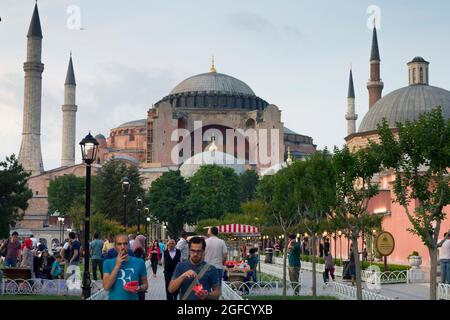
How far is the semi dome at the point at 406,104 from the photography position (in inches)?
1916

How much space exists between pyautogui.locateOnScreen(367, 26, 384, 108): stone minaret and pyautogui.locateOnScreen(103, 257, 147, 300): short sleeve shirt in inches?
2337

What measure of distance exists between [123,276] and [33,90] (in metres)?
72.7

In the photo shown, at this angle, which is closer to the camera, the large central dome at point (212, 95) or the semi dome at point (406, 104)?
the semi dome at point (406, 104)

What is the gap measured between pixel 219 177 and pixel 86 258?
5501 centimetres

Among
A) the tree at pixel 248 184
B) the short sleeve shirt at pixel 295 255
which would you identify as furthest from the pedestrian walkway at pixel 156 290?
the tree at pixel 248 184

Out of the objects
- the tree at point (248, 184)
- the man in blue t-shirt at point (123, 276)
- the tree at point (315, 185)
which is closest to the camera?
the man in blue t-shirt at point (123, 276)

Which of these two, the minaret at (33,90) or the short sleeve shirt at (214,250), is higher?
the minaret at (33,90)

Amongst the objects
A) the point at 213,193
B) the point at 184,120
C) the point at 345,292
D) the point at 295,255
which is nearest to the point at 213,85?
the point at 184,120

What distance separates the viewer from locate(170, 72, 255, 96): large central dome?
103m

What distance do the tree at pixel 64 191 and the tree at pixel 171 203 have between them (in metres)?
18.3

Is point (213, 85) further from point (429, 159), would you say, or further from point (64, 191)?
point (429, 159)

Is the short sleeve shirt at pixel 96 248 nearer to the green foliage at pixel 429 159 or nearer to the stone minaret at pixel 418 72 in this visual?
the green foliage at pixel 429 159

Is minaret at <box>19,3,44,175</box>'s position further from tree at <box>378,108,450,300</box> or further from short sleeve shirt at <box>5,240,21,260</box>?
tree at <box>378,108,450,300</box>

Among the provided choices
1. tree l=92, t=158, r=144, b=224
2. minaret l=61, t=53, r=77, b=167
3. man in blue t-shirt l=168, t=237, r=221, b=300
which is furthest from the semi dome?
minaret l=61, t=53, r=77, b=167
